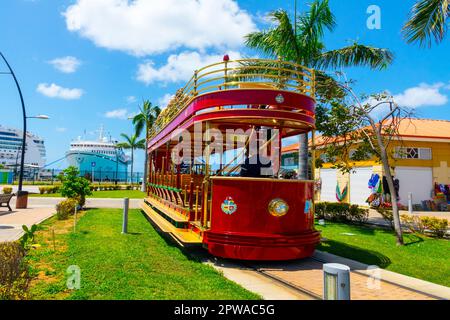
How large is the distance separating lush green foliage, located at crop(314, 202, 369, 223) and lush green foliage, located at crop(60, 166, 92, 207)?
1179 centimetres

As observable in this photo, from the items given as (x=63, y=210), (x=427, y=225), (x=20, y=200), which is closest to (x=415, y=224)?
(x=427, y=225)

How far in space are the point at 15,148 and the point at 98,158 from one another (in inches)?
1802

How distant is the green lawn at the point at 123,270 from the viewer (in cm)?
497

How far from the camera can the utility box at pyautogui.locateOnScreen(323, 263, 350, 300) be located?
333 cm

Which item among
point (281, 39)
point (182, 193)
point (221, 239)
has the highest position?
point (281, 39)

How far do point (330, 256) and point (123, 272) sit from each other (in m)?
5.00

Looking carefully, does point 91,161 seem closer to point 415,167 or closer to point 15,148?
point 15,148

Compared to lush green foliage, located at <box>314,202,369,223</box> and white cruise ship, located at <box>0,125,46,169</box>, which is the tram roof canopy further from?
white cruise ship, located at <box>0,125,46,169</box>

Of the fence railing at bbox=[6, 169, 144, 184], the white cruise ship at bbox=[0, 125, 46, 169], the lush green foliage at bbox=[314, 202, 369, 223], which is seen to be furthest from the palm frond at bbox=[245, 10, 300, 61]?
the white cruise ship at bbox=[0, 125, 46, 169]

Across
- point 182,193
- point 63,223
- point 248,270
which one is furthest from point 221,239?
point 63,223

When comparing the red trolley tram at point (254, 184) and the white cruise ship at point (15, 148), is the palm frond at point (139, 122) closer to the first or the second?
the red trolley tram at point (254, 184)
